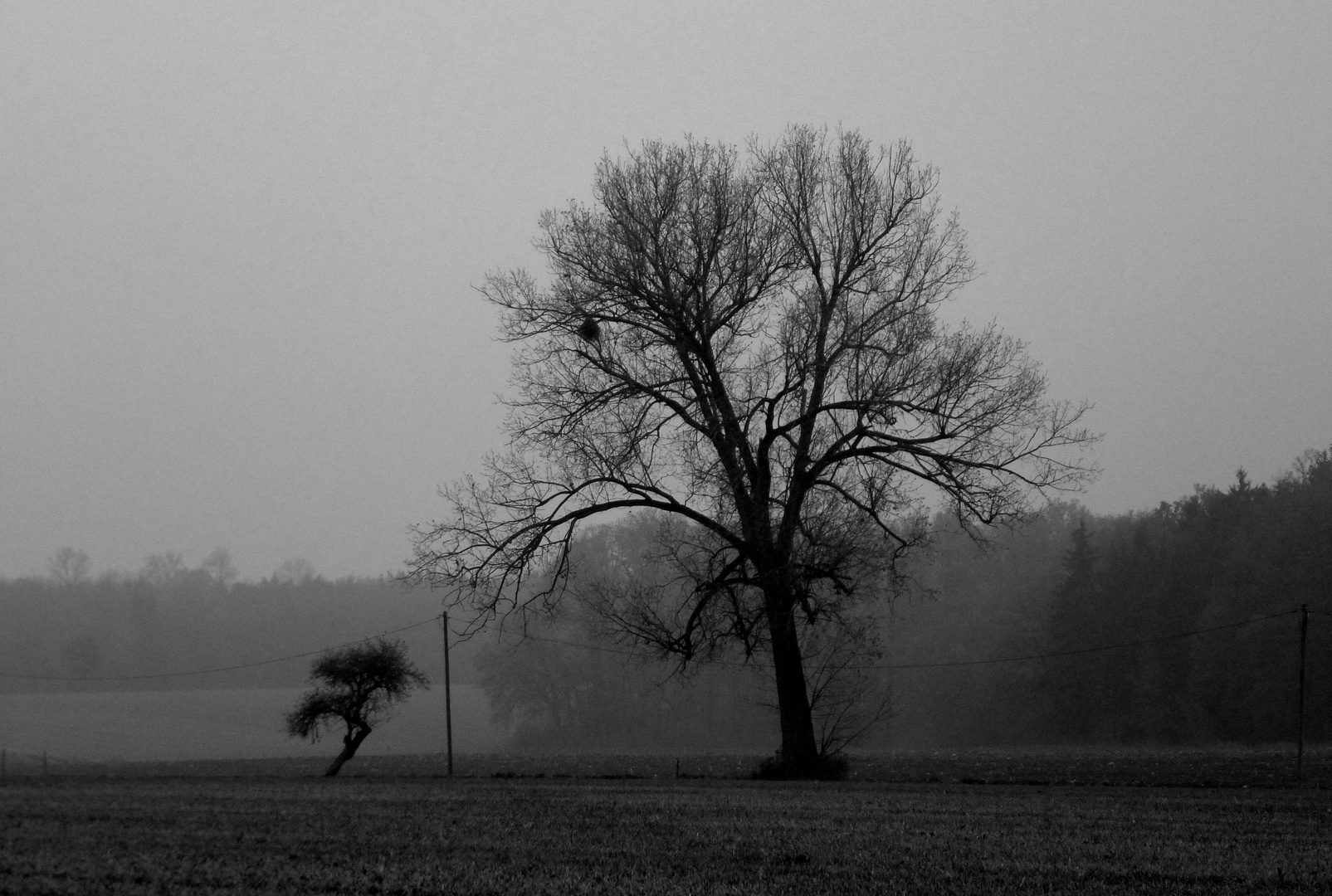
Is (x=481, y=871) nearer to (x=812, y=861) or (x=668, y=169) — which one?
(x=812, y=861)

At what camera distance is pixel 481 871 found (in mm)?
9109

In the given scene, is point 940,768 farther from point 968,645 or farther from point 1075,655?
point 968,645

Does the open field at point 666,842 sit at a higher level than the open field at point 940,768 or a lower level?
higher

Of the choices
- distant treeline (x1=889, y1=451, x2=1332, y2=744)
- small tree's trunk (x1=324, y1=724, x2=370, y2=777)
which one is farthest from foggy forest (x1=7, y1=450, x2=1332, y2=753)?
small tree's trunk (x1=324, y1=724, x2=370, y2=777)

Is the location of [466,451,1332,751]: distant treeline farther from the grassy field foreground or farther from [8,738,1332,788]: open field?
the grassy field foreground

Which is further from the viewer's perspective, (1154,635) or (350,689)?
(1154,635)

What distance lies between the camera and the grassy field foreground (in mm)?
8711

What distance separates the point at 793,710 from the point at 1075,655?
49.4 metres

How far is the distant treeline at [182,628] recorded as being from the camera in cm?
10606

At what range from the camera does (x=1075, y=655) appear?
223 ft

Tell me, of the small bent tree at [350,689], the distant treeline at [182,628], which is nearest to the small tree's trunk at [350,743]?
the small bent tree at [350,689]

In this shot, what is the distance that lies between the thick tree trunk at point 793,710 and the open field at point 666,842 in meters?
4.98

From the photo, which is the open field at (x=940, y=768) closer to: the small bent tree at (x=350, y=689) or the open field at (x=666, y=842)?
the small bent tree at (x=350, y=689)

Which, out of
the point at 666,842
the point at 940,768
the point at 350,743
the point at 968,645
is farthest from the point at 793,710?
the point at 968,645
